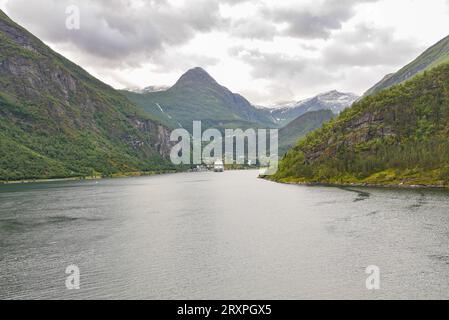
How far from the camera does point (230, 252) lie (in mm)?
82375

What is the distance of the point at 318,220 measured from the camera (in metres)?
119

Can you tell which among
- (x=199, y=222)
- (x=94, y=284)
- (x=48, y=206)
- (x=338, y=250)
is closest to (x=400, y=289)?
(x=338, y=250)

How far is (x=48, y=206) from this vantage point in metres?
163

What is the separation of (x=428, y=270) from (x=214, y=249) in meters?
38.9

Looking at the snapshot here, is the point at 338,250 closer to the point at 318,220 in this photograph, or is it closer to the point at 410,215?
the point at 318,220

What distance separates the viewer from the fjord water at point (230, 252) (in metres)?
59.9

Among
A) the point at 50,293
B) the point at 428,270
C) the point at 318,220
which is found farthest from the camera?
the point at 318,220

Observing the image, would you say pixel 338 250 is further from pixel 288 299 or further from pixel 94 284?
pixel 94 284

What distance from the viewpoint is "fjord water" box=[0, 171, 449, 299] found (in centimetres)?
5994
